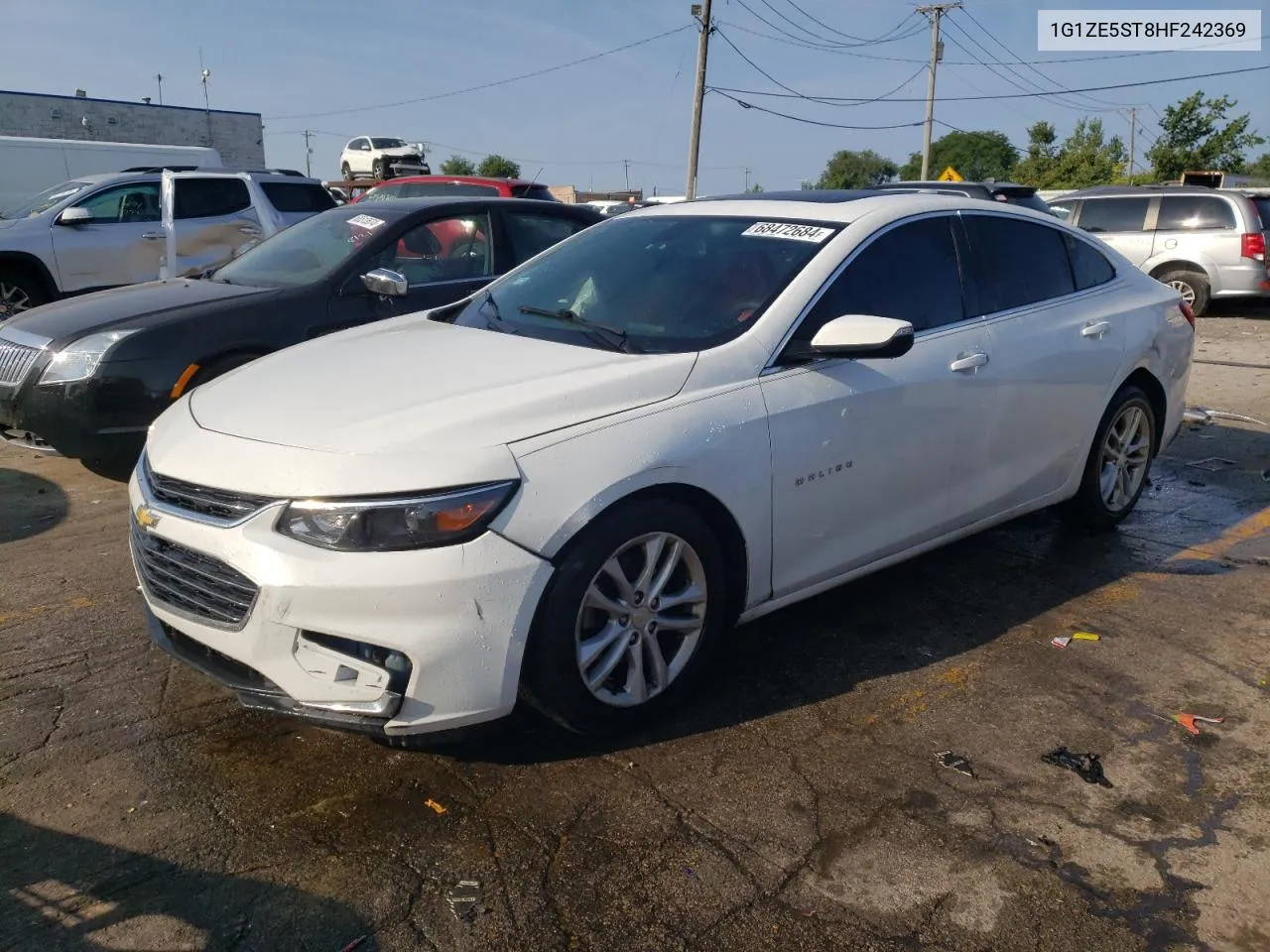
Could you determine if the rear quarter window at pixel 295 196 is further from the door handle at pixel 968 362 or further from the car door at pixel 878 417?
the door handle at pixel 968 362

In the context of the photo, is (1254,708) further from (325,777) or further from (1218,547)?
(325,777)

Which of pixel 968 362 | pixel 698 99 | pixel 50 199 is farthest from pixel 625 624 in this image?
pixel 698 99

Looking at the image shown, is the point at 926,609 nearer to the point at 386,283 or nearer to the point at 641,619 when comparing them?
the point at 641,619

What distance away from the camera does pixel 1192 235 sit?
15.2 m

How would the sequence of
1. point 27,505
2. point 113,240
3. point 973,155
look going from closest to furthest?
point 27,505
point 113,240
point 973,155

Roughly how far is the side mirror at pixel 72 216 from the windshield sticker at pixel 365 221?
6.39 meters

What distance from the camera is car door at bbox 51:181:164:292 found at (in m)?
11.4

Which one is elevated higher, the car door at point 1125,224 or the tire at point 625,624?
the car door at point 1125,224

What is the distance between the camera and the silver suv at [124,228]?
11055 millimetres

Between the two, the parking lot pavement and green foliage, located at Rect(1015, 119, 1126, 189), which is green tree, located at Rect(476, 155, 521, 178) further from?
the parking lot pavement

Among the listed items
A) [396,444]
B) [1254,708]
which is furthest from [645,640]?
[1254,708]

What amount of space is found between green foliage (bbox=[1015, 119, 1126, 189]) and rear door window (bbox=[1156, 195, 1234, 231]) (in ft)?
107

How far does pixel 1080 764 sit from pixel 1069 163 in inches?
2077

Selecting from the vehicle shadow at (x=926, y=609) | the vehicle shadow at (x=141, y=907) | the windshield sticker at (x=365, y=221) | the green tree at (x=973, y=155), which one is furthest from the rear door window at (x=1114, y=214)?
the green tree at (x=973, y=155)
